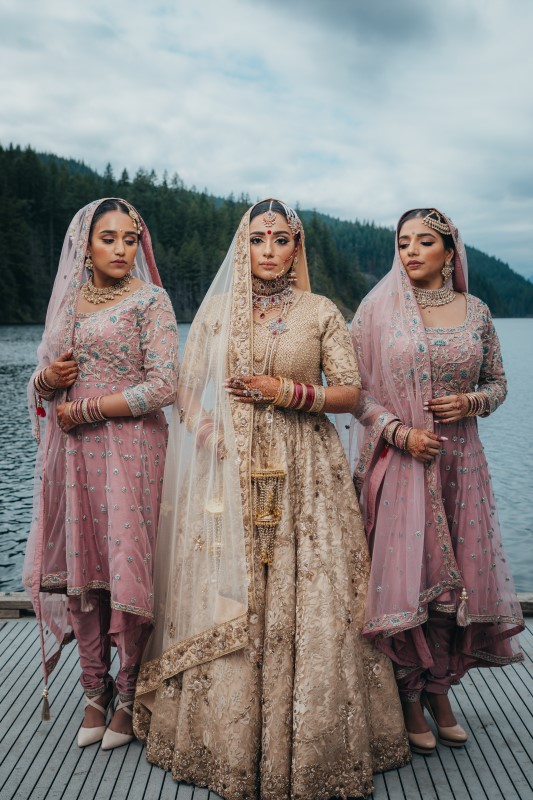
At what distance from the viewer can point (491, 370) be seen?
2.95 metres

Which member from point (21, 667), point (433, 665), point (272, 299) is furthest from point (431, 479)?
point (21, 667)

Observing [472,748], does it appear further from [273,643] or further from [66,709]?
[66,709]

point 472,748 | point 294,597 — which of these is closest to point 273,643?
point 294,597

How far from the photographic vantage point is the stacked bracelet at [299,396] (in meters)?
→ 2.55

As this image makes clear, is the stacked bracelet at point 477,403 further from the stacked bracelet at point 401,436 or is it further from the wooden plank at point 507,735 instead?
the wooden plank at point 507,735

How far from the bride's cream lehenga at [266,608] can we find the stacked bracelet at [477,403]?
0.46 m

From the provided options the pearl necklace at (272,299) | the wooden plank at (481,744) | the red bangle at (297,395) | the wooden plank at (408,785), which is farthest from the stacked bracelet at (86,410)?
the wooden plank at (481,744)

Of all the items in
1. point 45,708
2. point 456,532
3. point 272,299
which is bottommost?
point 45,708

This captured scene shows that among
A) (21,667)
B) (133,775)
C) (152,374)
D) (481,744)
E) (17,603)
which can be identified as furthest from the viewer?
(17,603)

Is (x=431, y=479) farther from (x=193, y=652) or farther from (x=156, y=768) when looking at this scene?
(x=156, y=768)

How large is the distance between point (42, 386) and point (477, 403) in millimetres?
1644

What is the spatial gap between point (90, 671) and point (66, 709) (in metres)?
0.31

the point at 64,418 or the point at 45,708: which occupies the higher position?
the point at 64,418

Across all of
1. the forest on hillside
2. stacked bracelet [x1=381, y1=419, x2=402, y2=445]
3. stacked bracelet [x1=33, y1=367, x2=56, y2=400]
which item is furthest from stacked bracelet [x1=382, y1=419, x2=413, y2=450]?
the forest on hillside
